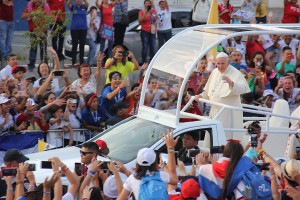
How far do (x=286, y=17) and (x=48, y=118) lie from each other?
33.2 ft

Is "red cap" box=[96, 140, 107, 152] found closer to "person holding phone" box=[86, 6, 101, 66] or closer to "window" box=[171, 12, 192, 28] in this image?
"person holding phone" box=[86, 6, 101, 66]

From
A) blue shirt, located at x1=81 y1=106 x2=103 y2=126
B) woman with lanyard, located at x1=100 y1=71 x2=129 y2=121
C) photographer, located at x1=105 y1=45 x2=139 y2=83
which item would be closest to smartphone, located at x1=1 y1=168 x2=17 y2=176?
blue shirt, located at x1=81 y1=106 x2=103 y2=126

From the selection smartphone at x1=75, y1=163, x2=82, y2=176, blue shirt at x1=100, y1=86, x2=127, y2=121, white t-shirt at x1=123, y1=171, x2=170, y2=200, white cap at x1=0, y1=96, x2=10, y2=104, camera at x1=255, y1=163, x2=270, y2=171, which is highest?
white t-shirt at x1=123, y1=171, x2=170, y2=200

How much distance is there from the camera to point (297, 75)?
19328mm

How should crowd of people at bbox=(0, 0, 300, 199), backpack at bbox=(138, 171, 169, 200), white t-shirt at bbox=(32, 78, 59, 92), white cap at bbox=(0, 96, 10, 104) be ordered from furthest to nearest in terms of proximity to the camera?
1. white t-shirt at bbox=(32, 78, 59, 92)
2. white cap at bbox=(0, 96, 10, 104)
3. crowd of people at bbox=(0, 0, 300, 199)
4. backpack at bbox=(138, 171, 169, 200)

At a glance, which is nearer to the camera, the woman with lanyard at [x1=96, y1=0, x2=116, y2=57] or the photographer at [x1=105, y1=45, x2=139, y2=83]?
the photographer at [x1=105, y1=45, x2=139, y2=83]

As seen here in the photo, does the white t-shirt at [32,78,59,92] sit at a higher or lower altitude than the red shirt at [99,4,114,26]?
lower

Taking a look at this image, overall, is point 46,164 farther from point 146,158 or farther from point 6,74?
point 6,74

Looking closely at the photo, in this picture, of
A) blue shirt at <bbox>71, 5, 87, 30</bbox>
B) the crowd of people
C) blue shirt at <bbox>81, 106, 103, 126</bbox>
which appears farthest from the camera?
blue shirt at <bbox>71, 5, 87, 30</bbox>

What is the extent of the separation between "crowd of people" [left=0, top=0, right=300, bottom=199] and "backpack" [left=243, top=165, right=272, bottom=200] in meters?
0.03

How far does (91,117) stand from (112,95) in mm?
538

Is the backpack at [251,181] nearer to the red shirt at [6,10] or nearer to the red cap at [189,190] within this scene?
the red cap at [189,190]

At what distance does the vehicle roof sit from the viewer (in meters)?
13.7

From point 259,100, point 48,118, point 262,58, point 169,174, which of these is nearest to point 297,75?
point 262,58
